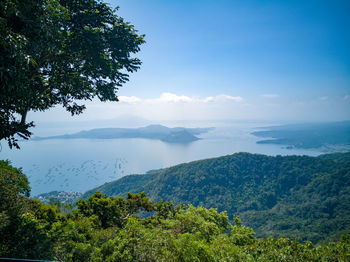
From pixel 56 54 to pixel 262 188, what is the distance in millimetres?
80140

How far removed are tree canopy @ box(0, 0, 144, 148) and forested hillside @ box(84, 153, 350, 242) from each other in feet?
169

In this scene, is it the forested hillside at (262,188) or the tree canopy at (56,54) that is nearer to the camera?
the tree canopy at (56,54)

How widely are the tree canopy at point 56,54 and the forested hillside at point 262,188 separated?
51.5m

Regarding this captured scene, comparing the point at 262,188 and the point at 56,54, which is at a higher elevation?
the point at 56,54

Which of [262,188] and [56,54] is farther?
[262,188]

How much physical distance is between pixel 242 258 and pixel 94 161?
145503mm

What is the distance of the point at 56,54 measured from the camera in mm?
5059

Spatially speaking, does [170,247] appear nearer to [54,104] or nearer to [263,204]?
[54,104]

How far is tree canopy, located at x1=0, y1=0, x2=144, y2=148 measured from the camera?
3.38 metres

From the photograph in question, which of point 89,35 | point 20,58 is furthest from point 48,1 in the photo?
point 20,58

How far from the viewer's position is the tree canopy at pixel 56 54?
338cm

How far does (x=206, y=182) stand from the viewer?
232 feet

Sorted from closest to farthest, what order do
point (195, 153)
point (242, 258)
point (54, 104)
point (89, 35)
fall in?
point (242, 258), point (89, 35), point (54, 104), point (195, 153)

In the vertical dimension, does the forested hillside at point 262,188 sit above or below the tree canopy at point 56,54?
below
